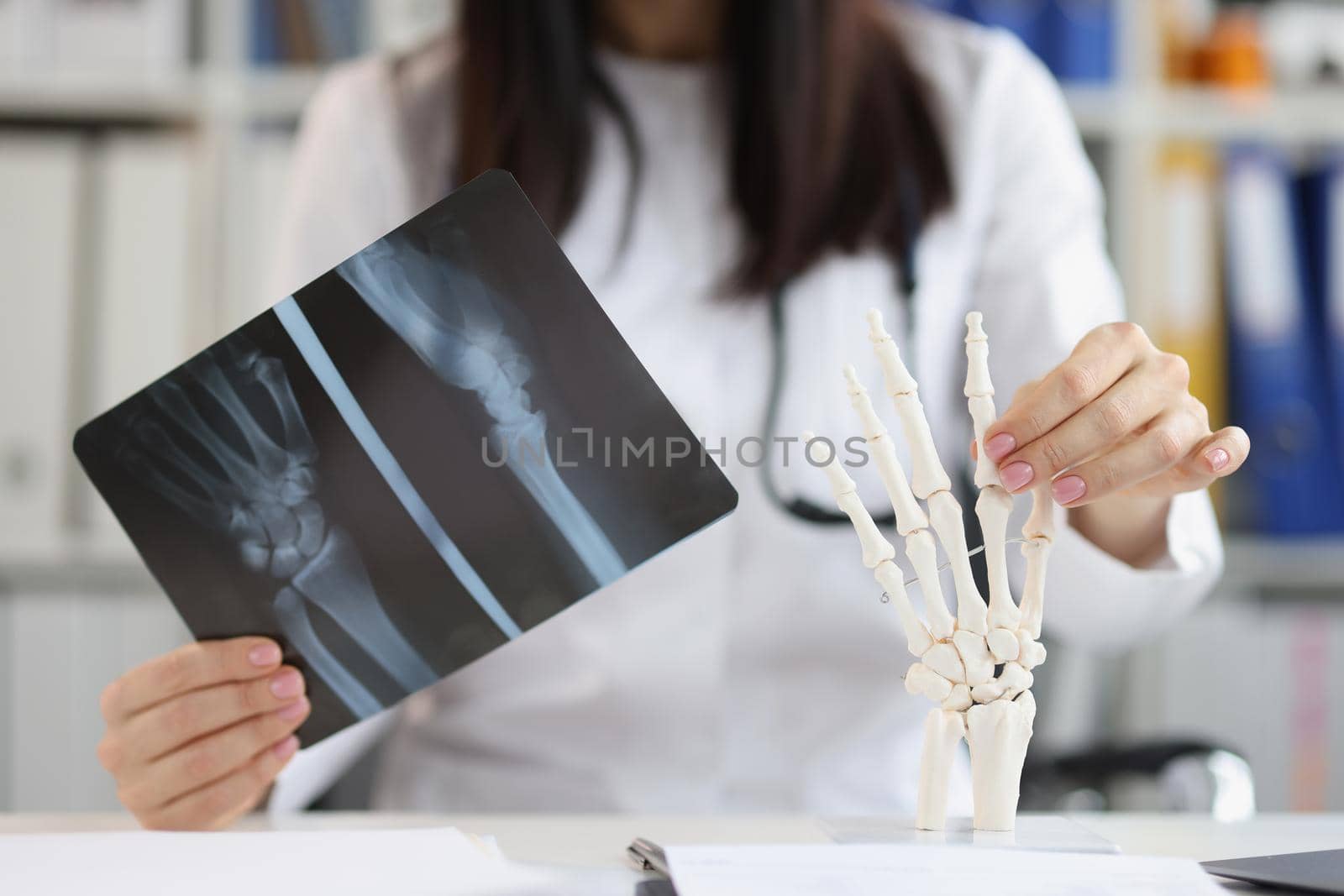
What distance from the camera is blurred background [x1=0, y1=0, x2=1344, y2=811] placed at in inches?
50.6

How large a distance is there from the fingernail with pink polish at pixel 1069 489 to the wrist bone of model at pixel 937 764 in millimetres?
99

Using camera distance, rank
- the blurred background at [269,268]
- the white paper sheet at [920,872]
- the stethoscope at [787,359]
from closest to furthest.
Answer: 1. the white paper sheet at [920,872]
2. the stethoscope at [787,359]
3. the blurred background at [269,268]

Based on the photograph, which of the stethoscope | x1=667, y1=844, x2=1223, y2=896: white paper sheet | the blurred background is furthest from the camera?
the blurred background

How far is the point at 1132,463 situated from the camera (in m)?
0.51

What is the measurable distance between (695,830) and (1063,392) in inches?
11.2

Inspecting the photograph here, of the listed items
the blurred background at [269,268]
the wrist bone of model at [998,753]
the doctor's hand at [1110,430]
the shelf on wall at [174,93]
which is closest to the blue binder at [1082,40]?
the blurred background at [269,268]

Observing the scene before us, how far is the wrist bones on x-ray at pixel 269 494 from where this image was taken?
518 mm

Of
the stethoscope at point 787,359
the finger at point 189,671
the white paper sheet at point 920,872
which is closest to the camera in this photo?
the white paper sheet at point 920,872

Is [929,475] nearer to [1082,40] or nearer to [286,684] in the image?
[286,684]

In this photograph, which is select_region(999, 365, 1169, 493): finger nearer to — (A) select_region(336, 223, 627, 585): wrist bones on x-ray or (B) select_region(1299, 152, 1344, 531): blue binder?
(A) select_region(336, 223, 627, 585): wrist bones on x-ray

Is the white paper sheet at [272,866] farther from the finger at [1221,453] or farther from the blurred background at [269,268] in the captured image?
the blurred background at [269,268]

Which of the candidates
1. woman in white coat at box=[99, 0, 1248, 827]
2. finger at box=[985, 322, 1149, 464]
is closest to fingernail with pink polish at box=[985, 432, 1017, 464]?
finger at box=[985, 322, 1149, 464]


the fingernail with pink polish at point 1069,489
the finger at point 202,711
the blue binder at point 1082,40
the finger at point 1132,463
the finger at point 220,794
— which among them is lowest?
the finger at point 220,794

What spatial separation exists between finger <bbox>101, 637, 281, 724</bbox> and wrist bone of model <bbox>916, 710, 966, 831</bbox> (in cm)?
29
